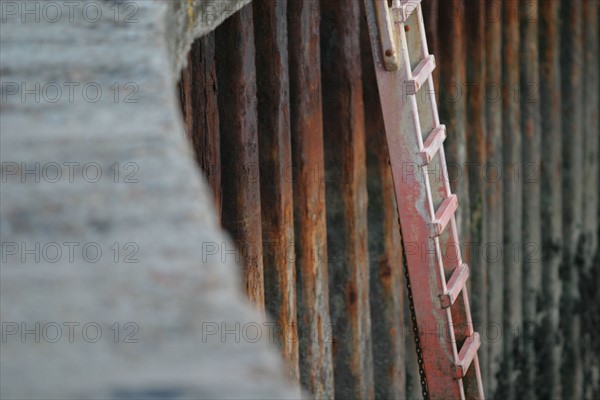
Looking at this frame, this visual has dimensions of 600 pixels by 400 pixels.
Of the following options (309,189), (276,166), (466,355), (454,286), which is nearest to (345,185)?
(309,189)

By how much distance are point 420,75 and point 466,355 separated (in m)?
0.93

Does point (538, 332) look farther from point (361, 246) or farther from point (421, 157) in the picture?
point (421, 157)

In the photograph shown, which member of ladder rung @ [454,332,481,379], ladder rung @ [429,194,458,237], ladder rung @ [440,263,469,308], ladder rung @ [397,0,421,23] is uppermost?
ladder rung @ [397,0,421,23]

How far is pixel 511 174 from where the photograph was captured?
18.3 feet

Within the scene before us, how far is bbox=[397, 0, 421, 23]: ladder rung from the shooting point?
3.29m

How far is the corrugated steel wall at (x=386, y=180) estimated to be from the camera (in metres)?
3.26

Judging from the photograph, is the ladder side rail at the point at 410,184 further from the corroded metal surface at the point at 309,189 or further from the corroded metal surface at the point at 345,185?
the corroded metal surface at the point at 345,185

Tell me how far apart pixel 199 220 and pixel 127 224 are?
0.28ft

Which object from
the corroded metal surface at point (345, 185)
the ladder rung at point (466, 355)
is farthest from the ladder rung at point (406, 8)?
the ladder rung at point (466, 355)

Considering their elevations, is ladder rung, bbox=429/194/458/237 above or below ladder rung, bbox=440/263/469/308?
above

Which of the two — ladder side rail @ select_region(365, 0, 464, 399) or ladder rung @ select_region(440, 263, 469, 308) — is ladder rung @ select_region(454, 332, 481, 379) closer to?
ladder side rail @ select_region(365, 0, 464, 399)

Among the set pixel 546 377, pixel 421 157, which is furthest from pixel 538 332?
pixel 421 157

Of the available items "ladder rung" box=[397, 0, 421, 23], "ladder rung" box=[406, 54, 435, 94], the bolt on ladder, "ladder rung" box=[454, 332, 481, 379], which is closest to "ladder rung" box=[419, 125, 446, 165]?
the bolt on ladder

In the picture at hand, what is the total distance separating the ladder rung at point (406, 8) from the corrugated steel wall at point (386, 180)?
40 cm
